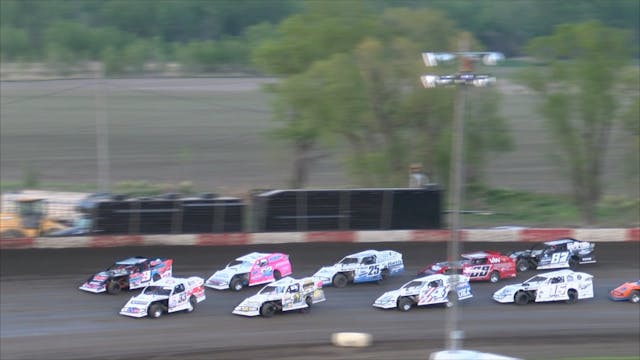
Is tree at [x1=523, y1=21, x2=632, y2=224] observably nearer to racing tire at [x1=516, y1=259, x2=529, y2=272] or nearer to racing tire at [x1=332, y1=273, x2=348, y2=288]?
racing tire at [x1=516, y1=259, x2=529, y2=272]

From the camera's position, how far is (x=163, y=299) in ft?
60.8

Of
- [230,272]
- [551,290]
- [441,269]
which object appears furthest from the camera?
[441,269]

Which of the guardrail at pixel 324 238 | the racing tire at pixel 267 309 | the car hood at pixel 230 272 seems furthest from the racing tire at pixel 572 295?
the car hood at pixel 230 272

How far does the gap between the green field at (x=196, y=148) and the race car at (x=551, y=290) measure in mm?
8629

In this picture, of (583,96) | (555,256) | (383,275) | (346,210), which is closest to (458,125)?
(383,275)

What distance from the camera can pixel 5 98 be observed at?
5866 centimetres

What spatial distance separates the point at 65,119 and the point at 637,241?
37038 millimetres

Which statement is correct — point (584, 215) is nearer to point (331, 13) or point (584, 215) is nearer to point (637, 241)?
point (637, 241)

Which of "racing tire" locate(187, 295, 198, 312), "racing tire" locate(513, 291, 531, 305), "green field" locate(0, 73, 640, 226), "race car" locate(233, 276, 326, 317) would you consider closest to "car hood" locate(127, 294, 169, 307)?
"racing tire" locate(187, 295, 198, 312)

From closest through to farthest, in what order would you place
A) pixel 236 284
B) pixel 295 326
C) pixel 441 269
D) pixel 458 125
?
pixel 458 125 < pixel 295 326 < pixel 236 284 < pixel 441 269

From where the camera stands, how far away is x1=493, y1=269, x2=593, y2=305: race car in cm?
1927

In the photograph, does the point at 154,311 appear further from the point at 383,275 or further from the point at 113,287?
the point at 383,275

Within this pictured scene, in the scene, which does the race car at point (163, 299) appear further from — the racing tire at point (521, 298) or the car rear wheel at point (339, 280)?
the racing tire at point (521, 298)

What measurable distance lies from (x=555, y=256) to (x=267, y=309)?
757 centimetres
